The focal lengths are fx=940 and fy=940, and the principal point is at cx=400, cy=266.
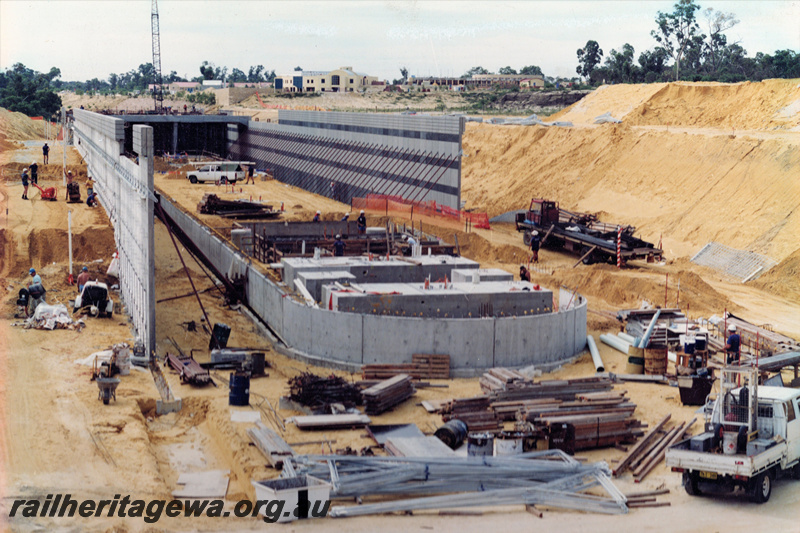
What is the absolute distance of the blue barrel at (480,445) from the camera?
1658 centimetres

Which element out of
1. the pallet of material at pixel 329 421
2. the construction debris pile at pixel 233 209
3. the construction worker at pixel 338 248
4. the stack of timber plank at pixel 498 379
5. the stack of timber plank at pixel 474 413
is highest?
the construction worker at pixel 338 248

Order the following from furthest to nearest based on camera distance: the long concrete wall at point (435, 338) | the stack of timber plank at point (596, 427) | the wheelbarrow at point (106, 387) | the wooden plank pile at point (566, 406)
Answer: the long concrete wall at point (435, 338) → the wheelbarrow at point (106, 387) → the wooden plank pile at point (566, 406) → the stack of timber plank at point (596, 427)

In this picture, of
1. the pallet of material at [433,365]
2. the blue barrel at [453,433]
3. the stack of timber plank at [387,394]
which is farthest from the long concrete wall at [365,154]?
the blue barrel at [453,433]

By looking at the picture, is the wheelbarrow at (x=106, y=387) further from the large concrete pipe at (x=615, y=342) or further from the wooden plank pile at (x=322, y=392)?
the large concrete pipe at (x=615, y=342)

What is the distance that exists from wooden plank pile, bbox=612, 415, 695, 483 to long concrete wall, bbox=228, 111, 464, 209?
25.0 m

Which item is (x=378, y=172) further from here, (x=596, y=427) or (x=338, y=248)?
(x=596, y=427)

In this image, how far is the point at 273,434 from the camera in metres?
17.4

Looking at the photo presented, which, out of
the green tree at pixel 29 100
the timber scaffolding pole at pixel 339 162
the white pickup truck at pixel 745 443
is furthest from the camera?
the green tree at pixel 29 100

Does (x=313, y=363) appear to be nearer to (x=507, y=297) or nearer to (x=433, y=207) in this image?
(x=507, y=297)

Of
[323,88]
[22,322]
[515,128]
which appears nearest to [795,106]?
[515,128]
